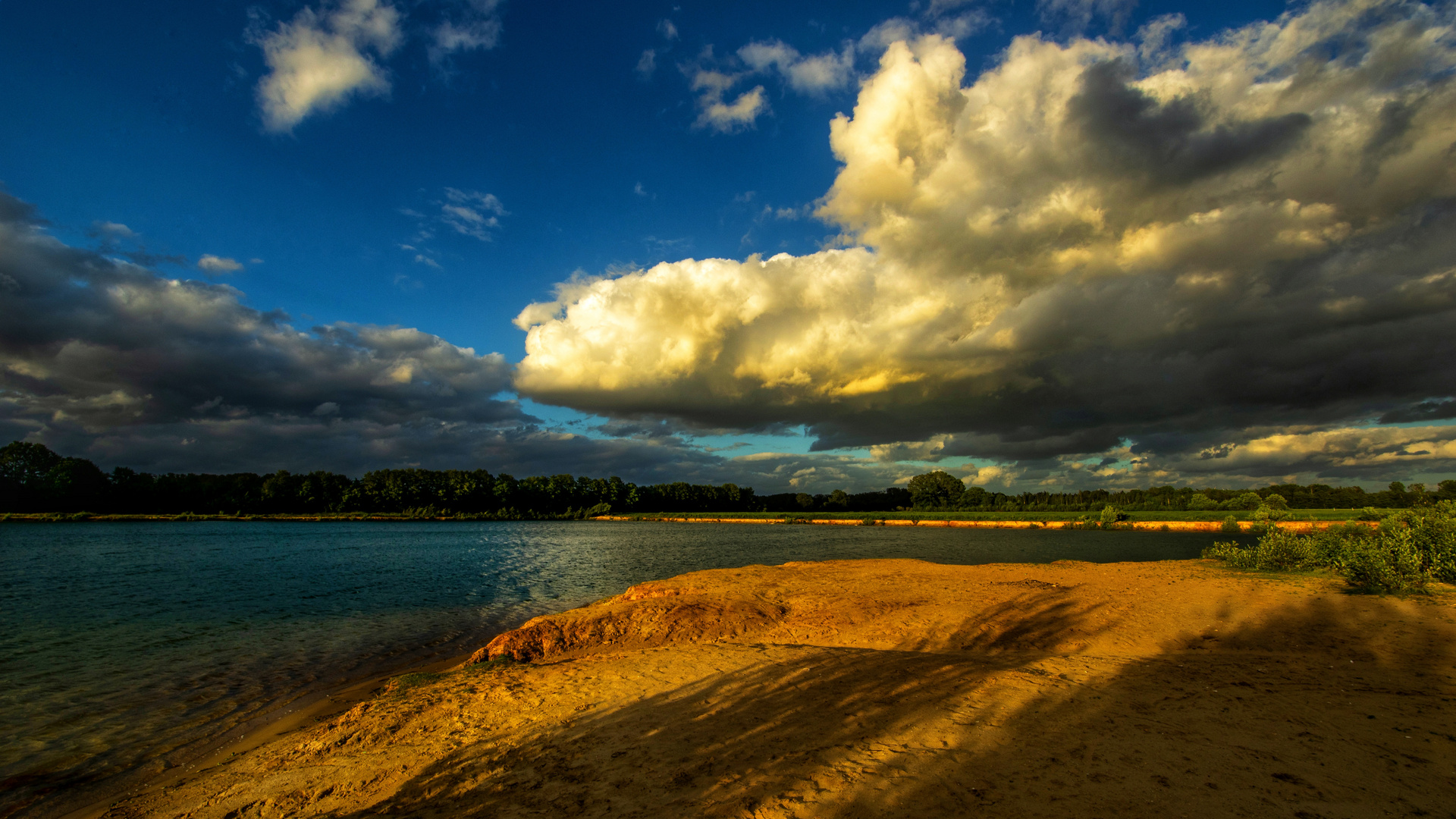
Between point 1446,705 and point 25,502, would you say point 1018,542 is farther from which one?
point 25,502

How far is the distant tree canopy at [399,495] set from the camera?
12225 cm

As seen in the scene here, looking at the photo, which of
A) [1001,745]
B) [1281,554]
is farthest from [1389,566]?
[1001,745]

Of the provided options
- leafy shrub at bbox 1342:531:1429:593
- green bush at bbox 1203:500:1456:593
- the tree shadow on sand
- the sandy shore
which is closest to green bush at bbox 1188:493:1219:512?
green bush at bbox 1203:500:1456:593

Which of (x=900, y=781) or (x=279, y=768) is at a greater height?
(x=900, y=781)

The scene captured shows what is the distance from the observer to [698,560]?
44156 mm

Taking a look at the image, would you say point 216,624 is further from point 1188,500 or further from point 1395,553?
point 1188,500

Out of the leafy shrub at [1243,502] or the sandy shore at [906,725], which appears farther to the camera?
the leafy shrub at [1243,502]

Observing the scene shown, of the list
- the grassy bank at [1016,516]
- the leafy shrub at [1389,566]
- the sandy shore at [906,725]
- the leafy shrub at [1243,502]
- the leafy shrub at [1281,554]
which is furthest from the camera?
the leafy shrub at [1243,502]

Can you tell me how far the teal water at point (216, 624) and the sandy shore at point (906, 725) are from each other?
10.6 feet

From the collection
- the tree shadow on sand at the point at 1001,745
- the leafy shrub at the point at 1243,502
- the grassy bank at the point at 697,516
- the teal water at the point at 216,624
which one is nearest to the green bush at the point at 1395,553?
the tree shadow on sand at the point at 1001,745

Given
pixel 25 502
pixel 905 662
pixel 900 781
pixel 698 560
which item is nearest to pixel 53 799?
pixel 900 781

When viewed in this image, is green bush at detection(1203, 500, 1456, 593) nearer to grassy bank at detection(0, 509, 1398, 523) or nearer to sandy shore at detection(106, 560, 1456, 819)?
sandy shore at detection(106, 560, 1456, 819)

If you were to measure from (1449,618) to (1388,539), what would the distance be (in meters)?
6.94

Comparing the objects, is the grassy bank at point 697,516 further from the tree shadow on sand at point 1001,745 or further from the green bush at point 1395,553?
the tree shadow on sand at point 1001,745
